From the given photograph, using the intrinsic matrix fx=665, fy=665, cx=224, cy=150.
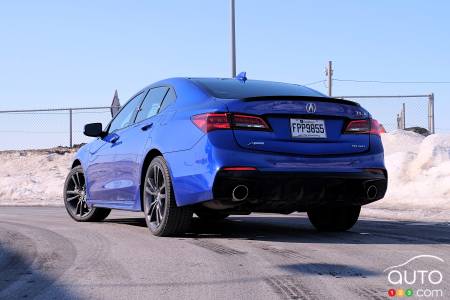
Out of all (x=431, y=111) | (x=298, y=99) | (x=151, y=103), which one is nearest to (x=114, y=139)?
(x=151, y=103)

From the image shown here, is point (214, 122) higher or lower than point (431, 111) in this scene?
higher

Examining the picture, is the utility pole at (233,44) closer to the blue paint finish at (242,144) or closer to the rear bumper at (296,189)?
the blue paint finish at (242,144)

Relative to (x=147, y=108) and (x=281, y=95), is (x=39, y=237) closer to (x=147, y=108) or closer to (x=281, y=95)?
(x=147, y=108)

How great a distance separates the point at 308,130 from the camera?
5828 mm

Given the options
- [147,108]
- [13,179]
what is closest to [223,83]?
[147,108]

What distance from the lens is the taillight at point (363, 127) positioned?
6.06m

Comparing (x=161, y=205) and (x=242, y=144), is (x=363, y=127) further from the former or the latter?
(x=161, y=205)

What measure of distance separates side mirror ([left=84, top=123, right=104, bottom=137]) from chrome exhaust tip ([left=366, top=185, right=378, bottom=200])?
11.5ft

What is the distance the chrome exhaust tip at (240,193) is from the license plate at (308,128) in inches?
25.8

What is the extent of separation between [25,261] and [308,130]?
258 cm

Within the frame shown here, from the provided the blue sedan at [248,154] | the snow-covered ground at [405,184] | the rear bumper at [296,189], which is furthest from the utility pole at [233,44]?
the rear bumper at [296,189]

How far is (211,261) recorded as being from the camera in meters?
4.84

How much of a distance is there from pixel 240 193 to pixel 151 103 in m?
1.98

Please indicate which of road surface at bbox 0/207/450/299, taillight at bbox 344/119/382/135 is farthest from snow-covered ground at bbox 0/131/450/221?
taillight at bbox 344/119/382/135
